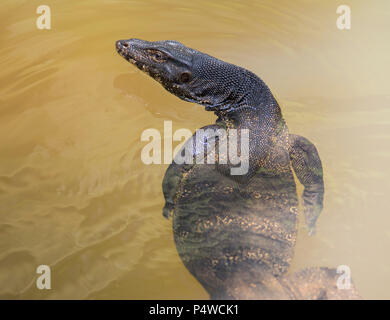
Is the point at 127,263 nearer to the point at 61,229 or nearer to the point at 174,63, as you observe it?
the point at 61,229

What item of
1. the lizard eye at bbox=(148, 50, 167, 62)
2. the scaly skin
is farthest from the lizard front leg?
the lizard eye at bbox=(148, 50, 167, 62)

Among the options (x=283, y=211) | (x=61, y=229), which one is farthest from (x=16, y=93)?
(x=283, y=211)

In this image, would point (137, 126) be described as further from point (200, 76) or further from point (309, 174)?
point (309, 174)

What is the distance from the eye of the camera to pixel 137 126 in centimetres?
325

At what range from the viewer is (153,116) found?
331 centimetres

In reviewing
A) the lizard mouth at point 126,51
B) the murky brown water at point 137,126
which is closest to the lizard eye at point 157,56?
the lizard mouth at point 126,51

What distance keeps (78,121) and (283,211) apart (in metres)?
1.69

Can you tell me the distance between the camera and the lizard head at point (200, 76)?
8.54 feet

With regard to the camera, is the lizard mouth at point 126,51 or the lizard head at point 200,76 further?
the lizard mouth at point 126,51

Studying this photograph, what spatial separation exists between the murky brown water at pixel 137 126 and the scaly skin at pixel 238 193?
190 millimetres

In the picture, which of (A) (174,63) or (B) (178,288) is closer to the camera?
(B) (178,288)

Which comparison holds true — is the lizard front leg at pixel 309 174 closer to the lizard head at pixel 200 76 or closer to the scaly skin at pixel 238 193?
the scaly skin at pixel 238 193

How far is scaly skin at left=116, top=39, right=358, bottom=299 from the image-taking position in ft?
7.36
